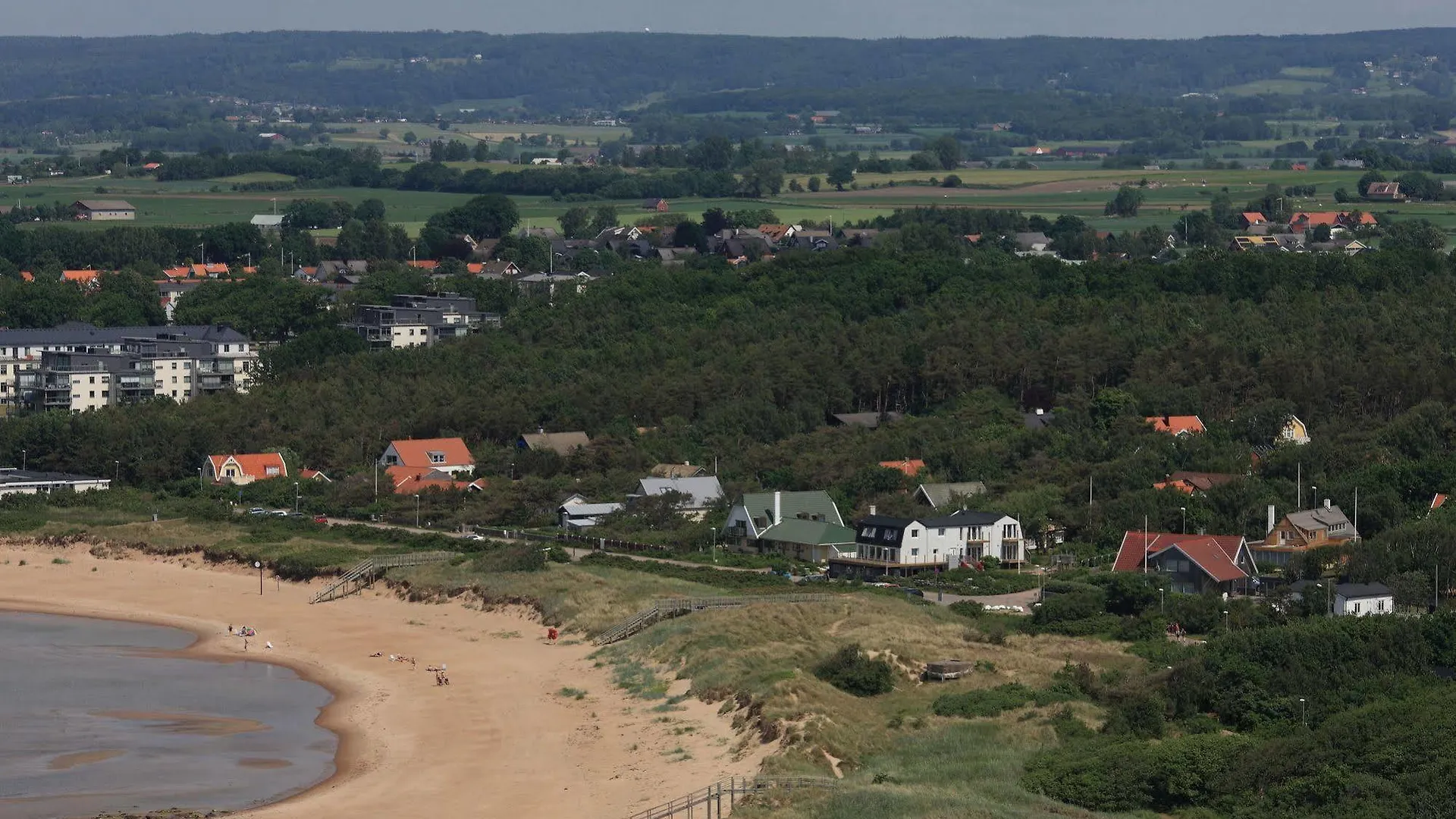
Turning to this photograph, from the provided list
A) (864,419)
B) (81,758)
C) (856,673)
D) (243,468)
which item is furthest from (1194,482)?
(81,758)

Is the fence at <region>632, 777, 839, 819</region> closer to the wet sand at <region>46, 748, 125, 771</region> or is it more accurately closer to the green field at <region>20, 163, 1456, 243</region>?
the wet sand at <region>46, 748, 125, 771</region>

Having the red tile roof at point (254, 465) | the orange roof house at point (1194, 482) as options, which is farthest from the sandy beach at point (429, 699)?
the orange roof house at point (1194, 482)

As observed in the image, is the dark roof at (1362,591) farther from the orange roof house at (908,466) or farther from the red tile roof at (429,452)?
the red tile roof at (429,452)

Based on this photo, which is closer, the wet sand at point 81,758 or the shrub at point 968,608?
the wet sand at point 81,758

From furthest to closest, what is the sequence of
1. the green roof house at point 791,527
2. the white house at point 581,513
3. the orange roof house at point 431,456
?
the orange roof house at point 431,456 < the white house at point 581,513 < the green roof house at point 791,527

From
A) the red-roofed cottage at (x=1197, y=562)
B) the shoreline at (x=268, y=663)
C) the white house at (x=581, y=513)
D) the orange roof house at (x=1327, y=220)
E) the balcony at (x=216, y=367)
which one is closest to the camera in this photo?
the shoreline at (x=268, y=663)

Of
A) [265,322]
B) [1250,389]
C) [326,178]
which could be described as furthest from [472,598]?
[326,178]
